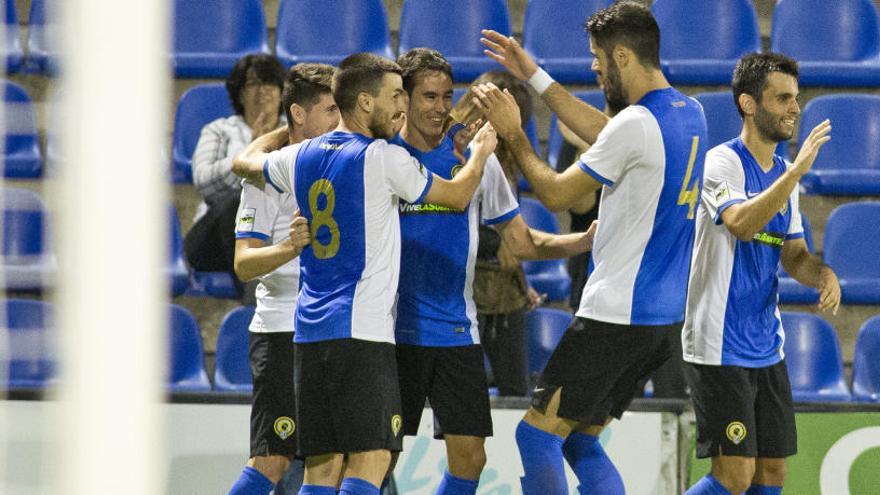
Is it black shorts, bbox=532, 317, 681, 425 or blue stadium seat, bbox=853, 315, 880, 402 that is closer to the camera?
black shorts, bbox=532, 317, 681, 425

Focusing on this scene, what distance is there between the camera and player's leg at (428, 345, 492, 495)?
15.2ft

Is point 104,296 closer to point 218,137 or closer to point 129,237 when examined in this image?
point 129,237

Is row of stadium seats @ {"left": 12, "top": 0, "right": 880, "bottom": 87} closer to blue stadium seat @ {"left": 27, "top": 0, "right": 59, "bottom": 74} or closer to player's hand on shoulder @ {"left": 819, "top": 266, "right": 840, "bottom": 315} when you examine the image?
blue stadium seat @ {"left": 27, "top": 0, "right": 59, "bottom": 74}

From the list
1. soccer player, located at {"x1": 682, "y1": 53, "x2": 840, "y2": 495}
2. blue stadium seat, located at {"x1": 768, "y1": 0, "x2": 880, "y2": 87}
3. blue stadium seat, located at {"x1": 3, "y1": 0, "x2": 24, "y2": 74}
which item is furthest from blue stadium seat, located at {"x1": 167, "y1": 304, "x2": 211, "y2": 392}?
blue stadium seat, located at {"x1": 768, "y1": 0, "x2": 880, "y2": 87}

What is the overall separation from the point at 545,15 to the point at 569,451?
3564mm

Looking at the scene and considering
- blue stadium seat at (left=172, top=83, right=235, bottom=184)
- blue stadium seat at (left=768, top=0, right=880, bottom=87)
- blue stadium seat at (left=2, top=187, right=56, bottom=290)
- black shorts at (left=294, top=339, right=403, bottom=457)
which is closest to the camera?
blue stadium seat at (left=2, top=187, right=56, bottom=290)

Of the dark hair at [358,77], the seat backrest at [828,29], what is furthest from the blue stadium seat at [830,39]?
the dark hair at [358,77]

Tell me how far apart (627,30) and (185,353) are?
3.01m

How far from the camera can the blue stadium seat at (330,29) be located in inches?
295

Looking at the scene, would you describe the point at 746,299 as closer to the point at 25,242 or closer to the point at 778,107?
the point at 778,107

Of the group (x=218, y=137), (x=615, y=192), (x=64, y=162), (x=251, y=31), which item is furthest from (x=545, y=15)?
(x=64, y=162)

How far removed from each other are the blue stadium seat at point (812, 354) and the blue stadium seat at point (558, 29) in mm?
1845

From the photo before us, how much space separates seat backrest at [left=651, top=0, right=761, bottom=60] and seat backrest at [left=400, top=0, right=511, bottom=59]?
0.89 meters

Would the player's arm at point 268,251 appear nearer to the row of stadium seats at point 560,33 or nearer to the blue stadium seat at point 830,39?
the row of stadium seats at point 560,33
